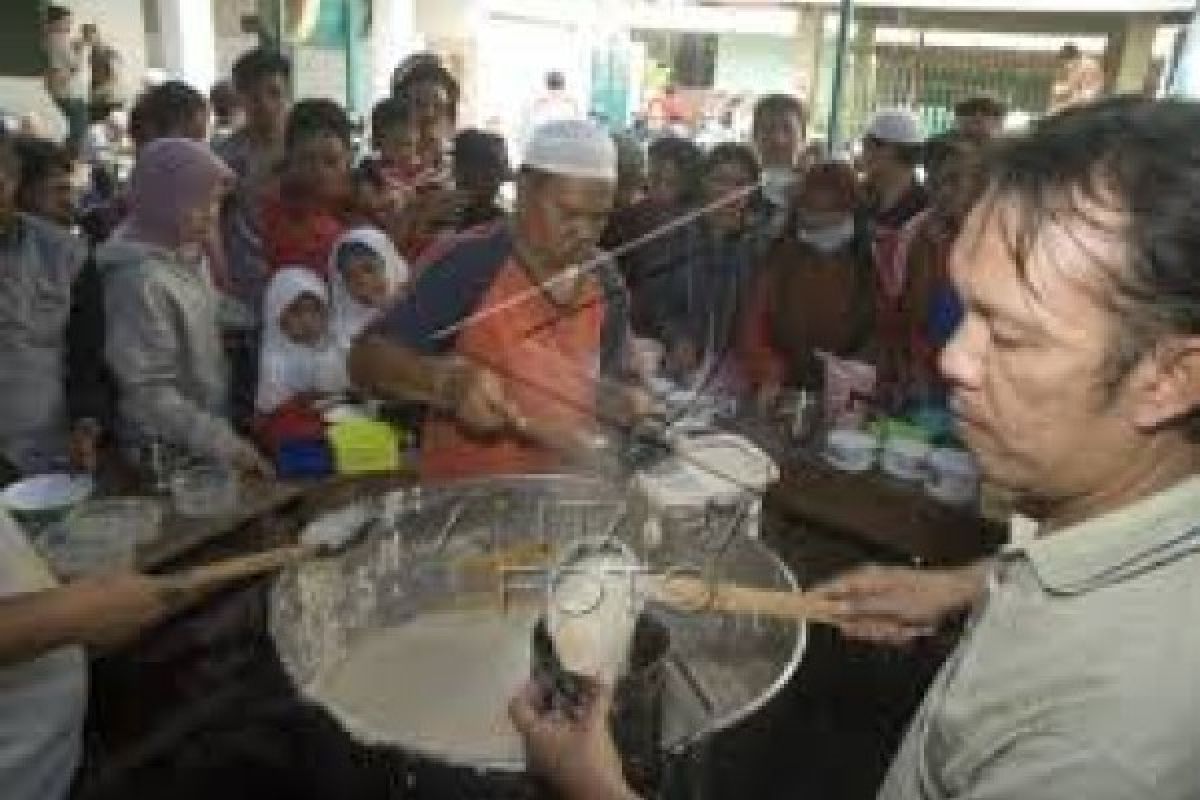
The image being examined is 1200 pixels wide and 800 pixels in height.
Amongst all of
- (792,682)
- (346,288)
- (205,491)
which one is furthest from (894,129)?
(205,491)

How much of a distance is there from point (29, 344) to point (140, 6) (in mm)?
8815

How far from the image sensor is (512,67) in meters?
12.8

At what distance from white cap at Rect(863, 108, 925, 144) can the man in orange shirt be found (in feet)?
8.58

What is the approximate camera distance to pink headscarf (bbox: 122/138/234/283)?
2.90 meters

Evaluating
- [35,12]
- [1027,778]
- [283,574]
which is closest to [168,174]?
[35,12]

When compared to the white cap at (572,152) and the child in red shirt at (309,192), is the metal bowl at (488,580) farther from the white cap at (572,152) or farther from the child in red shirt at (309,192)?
the child in red shirt at (309,192)

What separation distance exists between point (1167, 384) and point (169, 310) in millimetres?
2675

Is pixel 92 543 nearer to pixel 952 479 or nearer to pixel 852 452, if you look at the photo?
pixel 852 452

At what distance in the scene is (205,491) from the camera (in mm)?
2744

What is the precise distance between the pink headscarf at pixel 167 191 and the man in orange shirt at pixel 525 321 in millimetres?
1133

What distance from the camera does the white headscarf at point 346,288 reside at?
11.4 feet

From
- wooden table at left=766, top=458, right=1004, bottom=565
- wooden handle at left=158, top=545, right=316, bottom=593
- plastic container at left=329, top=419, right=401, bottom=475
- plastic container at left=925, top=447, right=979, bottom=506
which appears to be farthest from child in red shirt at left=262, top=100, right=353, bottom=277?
plastic container at left=925, top=447, right=979, bottom=506

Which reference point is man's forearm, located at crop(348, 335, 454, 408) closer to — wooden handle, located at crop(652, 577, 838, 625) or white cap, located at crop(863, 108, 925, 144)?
wooden handle, located at crop(652, 577, 838, 625)

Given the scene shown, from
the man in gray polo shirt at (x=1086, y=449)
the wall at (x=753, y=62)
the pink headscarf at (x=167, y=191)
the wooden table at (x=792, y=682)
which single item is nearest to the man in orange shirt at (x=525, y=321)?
the wooden table at (x=792, y=682)
